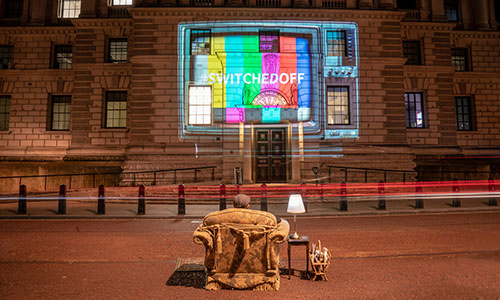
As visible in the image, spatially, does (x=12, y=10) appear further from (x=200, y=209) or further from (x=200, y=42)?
(x=200, y=209)

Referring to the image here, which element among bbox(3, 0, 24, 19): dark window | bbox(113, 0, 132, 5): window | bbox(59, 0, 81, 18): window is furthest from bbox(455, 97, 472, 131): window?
bbox(3, 0, 24, 19): dark window

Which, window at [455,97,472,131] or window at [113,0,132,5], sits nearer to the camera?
window at [113,0,132,5]

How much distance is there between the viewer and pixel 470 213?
1262cm

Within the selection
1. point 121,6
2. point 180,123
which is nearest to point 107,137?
point 180,123

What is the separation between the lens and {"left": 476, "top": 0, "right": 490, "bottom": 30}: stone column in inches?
953

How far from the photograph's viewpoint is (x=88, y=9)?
2205 centimetres

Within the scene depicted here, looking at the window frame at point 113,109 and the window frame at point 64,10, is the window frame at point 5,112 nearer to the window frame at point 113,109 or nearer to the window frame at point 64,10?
the window frame at point 64,10

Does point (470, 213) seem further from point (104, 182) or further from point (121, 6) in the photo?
point (121, 6)

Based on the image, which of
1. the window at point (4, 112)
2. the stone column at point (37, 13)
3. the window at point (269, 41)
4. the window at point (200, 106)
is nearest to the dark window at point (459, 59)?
the window at point (269, 41)

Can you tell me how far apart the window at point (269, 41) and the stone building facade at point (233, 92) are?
0.29 feet

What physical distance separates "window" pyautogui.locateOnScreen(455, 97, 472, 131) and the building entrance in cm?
1396

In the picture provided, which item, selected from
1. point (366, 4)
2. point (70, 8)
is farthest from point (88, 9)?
point (366, 4)

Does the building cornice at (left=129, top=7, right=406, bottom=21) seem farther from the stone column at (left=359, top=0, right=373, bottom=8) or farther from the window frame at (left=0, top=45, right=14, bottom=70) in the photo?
the window frame at (left=0, top=45, right=14, bottom=70)

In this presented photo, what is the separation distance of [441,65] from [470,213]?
14.1 m
